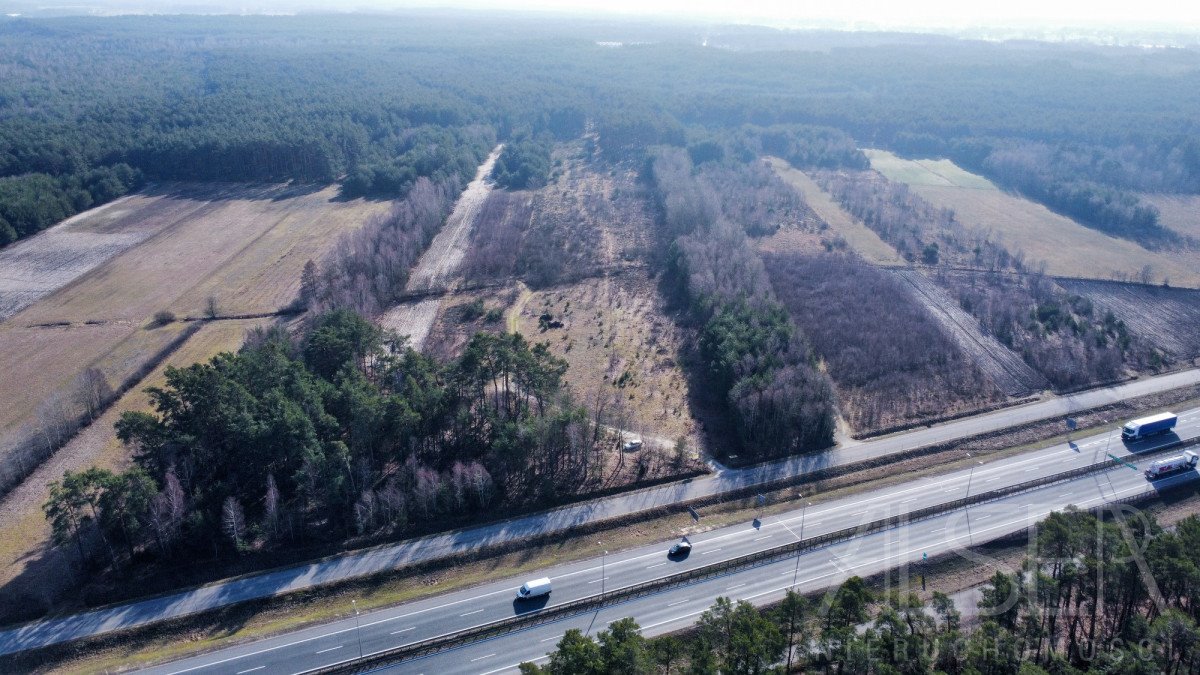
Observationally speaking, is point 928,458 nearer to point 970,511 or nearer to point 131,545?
point 970,511

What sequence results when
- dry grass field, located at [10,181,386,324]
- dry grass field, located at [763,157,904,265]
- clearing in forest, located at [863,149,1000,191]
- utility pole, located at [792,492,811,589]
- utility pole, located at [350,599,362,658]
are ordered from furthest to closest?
clearing in forest, located at [863,149,1000,191] → dry grass field, located at [763,157,904,265] → dry grass field, located at [10,181,386,324] → utility pole, located at [792,492,811,589] → utility pole, located at [350,599,362,658]

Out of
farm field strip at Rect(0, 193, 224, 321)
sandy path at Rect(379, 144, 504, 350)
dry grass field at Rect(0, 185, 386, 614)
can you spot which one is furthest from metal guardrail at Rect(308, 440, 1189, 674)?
farm field strip at Rect(0, 193, 224, 321)

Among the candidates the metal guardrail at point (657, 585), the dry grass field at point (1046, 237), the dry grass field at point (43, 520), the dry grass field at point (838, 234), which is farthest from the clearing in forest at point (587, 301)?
the dry grass field at point (1046, 237)

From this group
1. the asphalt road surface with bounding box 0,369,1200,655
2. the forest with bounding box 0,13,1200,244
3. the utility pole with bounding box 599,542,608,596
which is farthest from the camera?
the forest with bounding box 0,13,1200,244

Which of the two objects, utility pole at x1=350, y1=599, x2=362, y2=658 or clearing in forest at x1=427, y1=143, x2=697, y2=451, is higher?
clearing in forest at x1=427, y1=143, x2=697, y2=451

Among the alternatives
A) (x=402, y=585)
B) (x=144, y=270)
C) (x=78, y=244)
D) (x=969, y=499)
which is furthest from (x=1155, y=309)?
(x=78, y=244)

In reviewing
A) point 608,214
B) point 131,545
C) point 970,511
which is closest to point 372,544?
point 131,545

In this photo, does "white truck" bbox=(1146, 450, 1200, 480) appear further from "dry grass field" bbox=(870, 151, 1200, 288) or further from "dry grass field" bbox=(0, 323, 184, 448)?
"dry grass field" bbox=(0, 323, 184, 448)

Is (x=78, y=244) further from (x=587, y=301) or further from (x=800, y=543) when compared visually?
(x=800, y=543)
